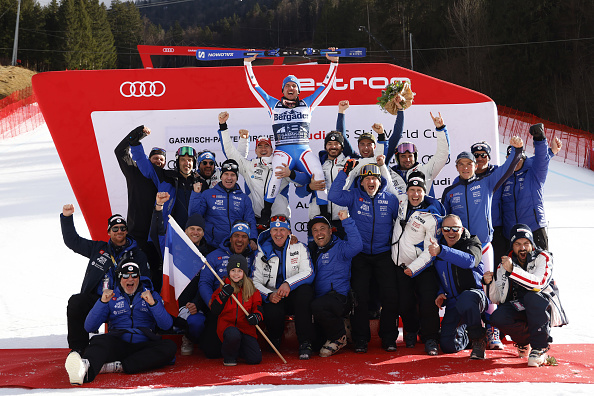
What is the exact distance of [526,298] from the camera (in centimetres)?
555

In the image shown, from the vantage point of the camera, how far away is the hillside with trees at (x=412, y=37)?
125 feet

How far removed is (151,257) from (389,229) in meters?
2.67

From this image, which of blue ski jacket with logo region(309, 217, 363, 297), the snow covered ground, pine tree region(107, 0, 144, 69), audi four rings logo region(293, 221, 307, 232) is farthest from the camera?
pine tree region(107, 0, 144, 69)

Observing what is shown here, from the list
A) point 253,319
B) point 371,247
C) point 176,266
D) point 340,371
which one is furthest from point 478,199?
point 176,266

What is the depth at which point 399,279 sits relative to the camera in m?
6.12

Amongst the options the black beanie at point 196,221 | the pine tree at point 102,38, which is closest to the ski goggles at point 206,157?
the black beanie at point 196,221

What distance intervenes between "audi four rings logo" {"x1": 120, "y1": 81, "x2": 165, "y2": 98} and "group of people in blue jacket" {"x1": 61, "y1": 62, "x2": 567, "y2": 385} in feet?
4.99

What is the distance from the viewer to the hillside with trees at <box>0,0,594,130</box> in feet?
125

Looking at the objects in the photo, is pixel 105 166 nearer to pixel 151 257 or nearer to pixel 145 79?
pixel 145 79

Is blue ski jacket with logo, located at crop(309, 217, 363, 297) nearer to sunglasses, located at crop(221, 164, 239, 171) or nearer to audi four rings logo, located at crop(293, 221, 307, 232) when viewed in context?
sunglasses, located at crop(221, 164, 239, 171)

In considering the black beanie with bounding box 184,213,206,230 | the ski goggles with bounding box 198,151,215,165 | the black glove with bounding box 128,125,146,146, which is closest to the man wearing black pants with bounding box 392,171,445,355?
the black beanie with bounding box 184,213,206,230

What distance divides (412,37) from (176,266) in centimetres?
4954

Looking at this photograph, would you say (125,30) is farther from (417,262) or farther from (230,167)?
(417,262)

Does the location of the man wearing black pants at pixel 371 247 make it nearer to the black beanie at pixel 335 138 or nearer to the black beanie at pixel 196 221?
the black beanie at pixel 335 138
